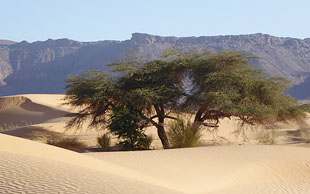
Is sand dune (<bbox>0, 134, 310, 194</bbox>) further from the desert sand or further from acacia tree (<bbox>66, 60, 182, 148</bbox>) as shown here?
acacia tree (<bbox>66, 60, 182, 148</bbox>)

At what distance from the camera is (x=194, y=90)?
17.5 m

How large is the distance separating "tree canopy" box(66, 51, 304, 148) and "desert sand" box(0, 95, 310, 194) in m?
3.54

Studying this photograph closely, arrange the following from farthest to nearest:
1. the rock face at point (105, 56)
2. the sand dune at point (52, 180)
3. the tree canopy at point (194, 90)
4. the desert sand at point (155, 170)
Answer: the rock face at point (105, 56) → the tree canopy at point (194, 90) → the desert sand at point (155, 170) → the sand dune at point (52, 180)

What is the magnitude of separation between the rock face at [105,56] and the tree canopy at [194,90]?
8811cm

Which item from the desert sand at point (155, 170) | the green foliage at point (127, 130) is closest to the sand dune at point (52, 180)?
the desert sand at point (155, 170)

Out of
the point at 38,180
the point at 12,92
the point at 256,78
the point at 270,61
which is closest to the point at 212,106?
the point at 256,78

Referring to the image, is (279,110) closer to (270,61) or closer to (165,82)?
(165,82)

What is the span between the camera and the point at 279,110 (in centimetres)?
1722

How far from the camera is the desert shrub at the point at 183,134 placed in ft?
50.4

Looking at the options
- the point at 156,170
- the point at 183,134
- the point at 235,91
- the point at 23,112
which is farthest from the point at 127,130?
the point at 23,112

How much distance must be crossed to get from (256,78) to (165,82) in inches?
141

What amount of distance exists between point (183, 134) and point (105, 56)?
11856cm

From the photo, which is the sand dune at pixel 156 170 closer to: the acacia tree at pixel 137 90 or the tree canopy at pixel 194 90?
the tree canopy at pixel 194 90

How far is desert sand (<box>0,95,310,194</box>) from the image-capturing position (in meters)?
5.56
